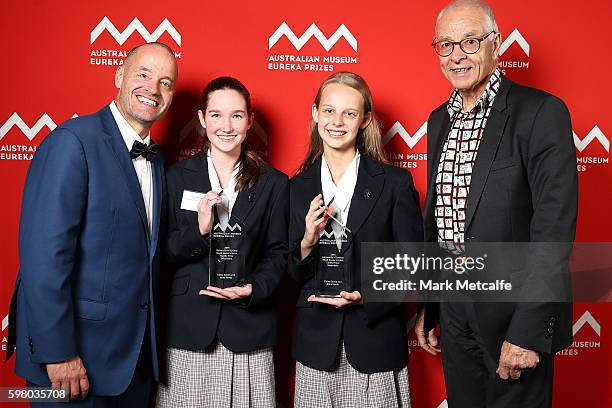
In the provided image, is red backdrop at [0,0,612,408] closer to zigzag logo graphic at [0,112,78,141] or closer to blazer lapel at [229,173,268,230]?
zigzag logo graphic at [0,112,78,141]

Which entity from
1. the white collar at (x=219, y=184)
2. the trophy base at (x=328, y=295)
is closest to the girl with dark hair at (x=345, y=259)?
the trophy base at (x=328, y=295)

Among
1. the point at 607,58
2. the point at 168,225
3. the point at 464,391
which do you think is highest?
the point at 607,58

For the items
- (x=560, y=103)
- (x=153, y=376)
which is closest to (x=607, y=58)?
(x=560, y=103)

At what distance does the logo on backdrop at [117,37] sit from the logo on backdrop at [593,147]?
1885 mm

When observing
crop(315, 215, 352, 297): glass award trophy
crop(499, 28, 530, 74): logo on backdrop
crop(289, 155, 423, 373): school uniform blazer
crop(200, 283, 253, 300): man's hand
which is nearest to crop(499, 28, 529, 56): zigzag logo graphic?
crop(499, 28, 530, 74): logo on backdrop

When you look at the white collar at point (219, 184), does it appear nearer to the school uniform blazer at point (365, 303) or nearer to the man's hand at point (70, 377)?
the school uniform blazer at point (365, 303)

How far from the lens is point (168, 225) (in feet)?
7.79

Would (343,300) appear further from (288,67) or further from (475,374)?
(288,67)

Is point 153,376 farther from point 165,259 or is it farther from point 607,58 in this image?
point 607,58

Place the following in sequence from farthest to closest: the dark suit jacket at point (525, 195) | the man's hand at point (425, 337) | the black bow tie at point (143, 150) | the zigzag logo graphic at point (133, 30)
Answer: the zigzag logo graphic at point (133, 30) → the man's hand at point (425, 337) → the black bow tie at point (143, 150) → the dark suit jacket at point (525, 195)

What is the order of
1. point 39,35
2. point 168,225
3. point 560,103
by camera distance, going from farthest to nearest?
point 39,35 < point 168,225 < point 560,103

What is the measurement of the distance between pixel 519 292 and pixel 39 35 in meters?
2.28

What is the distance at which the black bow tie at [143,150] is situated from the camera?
2.17 metres

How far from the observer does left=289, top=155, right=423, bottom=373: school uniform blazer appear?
7.27 ft
